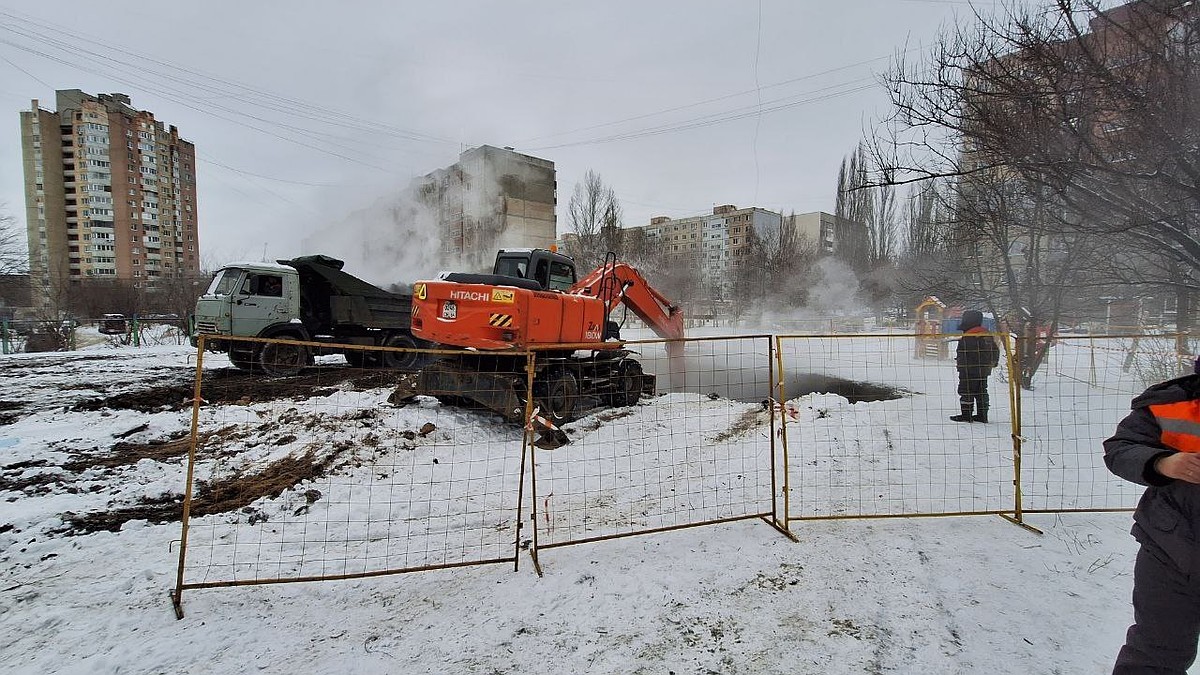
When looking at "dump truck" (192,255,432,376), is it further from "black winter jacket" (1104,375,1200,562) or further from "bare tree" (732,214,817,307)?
"bare tree" (732,214,817,307)

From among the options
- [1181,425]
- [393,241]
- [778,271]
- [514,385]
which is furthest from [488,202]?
[1181,425]

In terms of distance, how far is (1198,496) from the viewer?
1.93 meters

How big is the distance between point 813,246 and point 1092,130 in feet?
146

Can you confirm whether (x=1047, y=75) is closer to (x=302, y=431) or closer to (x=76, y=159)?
(x=302, y=431)

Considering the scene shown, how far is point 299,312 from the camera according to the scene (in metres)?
12.5

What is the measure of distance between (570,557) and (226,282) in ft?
39.3

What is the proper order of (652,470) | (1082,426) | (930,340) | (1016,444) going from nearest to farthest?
(1016,444) → (652,470) → (1082,426) → (930,340)

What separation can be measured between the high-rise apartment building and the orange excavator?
5601cm

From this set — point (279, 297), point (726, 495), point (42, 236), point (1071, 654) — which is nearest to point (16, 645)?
point (726, 495)

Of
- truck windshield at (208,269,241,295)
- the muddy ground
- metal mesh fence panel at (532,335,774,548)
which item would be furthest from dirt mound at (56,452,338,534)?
truck windshield at (208,269,241,295)

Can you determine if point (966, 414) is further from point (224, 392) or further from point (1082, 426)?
point (224, 392)

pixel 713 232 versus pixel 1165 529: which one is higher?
pixel 713 232

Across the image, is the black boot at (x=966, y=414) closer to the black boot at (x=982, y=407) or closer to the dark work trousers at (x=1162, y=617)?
the black boot at (x=982, y=407)

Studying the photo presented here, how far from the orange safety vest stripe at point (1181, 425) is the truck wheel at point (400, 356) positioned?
1079 centimetres
